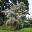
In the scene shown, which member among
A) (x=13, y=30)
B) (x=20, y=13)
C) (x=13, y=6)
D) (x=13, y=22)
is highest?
(x=13, y=6)

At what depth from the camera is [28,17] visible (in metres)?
1.80

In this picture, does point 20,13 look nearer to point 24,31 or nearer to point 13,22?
point 13,22

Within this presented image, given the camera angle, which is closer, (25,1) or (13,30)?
(13,30)

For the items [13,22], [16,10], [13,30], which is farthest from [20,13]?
[13,30]

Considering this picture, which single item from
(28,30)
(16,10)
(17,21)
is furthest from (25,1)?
(28,30)

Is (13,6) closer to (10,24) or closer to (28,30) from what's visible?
(10,24)

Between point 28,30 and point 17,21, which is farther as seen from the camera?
point 17,21

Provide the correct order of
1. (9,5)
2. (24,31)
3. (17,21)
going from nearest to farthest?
(24,31)
(17,21)
(9,5)

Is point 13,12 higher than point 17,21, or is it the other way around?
point 13,12

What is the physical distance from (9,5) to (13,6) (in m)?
0.09

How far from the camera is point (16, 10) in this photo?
6.01ft

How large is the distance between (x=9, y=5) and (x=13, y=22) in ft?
1.13

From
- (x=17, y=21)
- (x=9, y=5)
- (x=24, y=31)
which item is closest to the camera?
(x=24, y=31)

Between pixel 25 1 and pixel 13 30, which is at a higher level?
pixel 25 1
